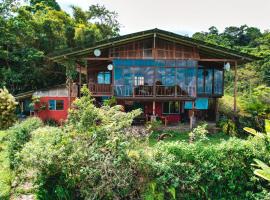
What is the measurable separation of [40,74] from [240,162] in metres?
26.4

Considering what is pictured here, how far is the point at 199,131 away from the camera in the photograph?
30.5 ft

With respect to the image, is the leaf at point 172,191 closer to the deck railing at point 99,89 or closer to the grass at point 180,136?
the grass at point 180,136

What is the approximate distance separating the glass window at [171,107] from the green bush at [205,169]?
44.6 ft

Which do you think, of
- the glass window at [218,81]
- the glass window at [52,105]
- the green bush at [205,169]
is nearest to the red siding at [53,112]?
the glass window at [52,105]

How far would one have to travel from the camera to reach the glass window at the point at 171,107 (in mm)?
22875

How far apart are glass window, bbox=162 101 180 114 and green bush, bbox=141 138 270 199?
1359cm

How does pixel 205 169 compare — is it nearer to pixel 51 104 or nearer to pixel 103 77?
pixel 103 77

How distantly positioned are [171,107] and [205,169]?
14.1 metres

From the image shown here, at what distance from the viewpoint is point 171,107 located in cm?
2294

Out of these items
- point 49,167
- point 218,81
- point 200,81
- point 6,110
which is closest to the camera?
point 49,167

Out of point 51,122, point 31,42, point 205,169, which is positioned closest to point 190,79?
point 51,122

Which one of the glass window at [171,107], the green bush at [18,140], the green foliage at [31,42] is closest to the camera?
the green bush at [18,140]

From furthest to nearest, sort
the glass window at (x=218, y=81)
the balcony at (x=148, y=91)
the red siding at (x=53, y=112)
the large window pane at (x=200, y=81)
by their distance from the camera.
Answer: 1. the red siding at (x=53, y=112)
2. the glass window at (x=218, y=81)
3. the large window pane at (x=200, y=81)
4. the balcony at (x=148, y=91)

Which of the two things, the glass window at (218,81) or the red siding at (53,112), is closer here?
the glass window at (218,81)
